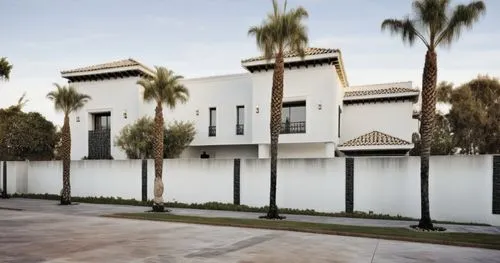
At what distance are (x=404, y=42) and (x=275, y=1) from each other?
650 centimetres

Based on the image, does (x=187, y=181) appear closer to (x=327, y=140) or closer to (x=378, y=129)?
(x=327, y=140)

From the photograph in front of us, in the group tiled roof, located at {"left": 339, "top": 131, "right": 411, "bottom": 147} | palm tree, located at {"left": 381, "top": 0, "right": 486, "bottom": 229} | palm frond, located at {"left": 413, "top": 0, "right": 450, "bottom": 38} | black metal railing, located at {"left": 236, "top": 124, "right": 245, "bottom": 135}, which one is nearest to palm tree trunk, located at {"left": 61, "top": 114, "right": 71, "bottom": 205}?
black metal railing, located at {"left": 236, "top": 124, "right": 245, "bottom": 135}

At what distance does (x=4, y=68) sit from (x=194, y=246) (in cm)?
2794

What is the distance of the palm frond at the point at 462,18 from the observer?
1614 centimetres

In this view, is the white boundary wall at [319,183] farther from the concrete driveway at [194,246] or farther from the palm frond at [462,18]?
the concrete driveway at [194,246]

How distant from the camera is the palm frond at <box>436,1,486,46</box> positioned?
16141mm

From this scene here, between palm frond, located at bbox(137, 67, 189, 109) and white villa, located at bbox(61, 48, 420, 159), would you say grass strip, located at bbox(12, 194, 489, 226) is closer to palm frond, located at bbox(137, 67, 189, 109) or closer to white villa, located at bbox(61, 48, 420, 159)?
white villa, located at bbox(61, 48, 420, 159)

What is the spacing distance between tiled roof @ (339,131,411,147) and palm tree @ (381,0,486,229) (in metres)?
9.72

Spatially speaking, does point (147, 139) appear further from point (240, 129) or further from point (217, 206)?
point (217, 206)

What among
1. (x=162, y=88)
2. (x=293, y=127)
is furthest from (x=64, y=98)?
(x=293, y=127)

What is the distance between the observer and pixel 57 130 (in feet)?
159

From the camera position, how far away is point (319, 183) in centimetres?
2302

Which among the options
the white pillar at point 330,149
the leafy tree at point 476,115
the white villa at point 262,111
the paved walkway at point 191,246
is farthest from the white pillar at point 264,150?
the leafy tree at point 476,115

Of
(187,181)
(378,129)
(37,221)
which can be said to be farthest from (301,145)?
(37,221)
